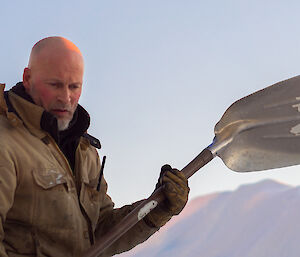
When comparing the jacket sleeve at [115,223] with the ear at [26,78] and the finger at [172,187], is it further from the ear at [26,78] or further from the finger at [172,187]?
the ear at [26,78]

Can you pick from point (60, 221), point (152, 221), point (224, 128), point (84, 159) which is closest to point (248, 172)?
point (224, 128)

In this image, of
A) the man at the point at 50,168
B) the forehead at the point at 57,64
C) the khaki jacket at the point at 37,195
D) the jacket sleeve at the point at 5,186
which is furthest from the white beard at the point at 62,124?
the jacket sleeve at the point at 5,186

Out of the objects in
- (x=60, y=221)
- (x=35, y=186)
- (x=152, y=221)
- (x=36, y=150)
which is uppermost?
(x=36, y=150)

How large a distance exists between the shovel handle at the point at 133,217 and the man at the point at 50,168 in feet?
0.28

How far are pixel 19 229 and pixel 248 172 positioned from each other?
172 centimetres

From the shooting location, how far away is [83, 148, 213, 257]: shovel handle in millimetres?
2752

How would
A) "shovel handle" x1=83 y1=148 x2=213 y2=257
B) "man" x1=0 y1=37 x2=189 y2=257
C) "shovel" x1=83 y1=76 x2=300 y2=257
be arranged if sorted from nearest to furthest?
"man" x1=0 y1=37 x2=189 y2=257 → "shovel handle" x1=83 y1=148 x2=213 y2=257 → "shovel" x1=83 y1=76 x2=300 y2=257

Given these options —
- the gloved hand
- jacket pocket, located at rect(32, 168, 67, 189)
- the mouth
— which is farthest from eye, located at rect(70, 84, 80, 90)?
the gloved hand

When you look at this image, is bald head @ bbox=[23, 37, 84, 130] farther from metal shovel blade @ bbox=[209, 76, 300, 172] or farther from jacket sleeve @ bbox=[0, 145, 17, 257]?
metal shovel blade @ bbox=[209, 76, 300, 172]

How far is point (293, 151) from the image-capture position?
153 inches

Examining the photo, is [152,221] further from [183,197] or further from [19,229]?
[19,229]

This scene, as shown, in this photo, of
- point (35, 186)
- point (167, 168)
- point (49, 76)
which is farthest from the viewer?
point (167, 168)

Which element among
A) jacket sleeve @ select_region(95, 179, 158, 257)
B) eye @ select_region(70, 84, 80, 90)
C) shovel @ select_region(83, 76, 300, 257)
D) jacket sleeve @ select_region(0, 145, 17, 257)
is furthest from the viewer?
shovel @ select_region(83, 76, 300, 257)

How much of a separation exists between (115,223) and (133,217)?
36 centimetres
